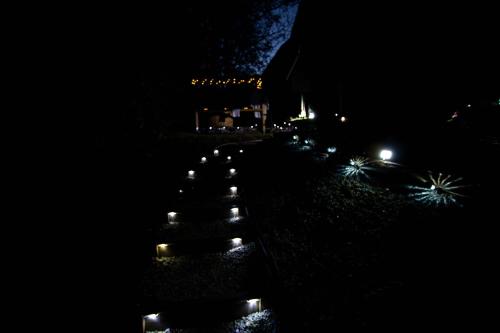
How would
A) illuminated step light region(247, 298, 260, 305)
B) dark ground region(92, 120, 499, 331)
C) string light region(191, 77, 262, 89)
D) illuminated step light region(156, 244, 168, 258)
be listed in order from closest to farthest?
dark ground region(92, 120, 499, 331) < illuminated step light region(247, 298, 260, 305) < illuminated step light region(156, 244, 168, 258) < string light region(191, 77, 262, 89)

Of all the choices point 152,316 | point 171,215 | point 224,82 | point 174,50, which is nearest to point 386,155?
point 171,215

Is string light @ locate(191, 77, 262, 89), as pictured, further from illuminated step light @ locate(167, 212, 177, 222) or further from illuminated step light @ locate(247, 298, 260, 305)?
illuminated step light @ locate(247, 298, 260, 305)

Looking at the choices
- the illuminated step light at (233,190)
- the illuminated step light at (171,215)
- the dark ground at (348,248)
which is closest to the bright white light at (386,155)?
the dark ground at (348,248)

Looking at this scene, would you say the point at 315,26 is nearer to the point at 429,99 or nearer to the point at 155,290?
the point at 429,99

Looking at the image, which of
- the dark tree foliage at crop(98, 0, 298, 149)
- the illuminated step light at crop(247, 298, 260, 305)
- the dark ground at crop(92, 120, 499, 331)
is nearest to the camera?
the dark ground at crop(92, 120, 499, 331)

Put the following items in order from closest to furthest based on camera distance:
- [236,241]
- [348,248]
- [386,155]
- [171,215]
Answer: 1. [348,248]
2. [236,241]
3. [171,215]
4. [386,155]

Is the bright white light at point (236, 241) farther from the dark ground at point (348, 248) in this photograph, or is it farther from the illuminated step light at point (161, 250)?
the illuminated step light at point (161, 250)

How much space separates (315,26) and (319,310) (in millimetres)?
15306

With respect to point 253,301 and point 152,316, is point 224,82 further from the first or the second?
point 152,316

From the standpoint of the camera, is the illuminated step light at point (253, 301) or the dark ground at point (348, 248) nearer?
the dark ground at point (348, 248)

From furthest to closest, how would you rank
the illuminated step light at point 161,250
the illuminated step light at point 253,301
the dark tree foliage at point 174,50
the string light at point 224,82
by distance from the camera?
the string light at point 224,82
the dark tree foliage at point 174,50
the illuminated step light at point 161,250
the illuminated step light at point 253,301

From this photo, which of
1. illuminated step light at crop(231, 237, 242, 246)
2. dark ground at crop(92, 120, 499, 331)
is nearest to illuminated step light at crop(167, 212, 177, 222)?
dark ground at crop(92, 120, 499, 331)

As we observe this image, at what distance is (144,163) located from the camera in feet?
27.2

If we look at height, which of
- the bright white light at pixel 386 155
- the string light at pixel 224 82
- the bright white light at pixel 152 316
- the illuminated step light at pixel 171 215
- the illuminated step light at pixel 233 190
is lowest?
the bright white light at pixel 152 316
